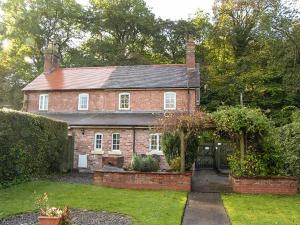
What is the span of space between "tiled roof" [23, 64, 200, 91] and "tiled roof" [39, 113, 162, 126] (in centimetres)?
231

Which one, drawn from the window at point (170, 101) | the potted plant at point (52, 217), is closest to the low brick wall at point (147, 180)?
the potted plant at point (52, 217)

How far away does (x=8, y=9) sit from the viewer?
46.2 meters

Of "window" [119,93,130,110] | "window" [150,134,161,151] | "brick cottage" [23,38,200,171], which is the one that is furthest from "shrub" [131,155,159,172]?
"window" [119,93,130,110]

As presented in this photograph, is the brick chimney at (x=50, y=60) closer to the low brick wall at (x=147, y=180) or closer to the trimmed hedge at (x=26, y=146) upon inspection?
the trimmed hedge at (x=26, y=146)

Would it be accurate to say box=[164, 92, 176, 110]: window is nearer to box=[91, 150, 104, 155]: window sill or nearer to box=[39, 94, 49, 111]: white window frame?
box=[91, 150, 104, 155]: window sill

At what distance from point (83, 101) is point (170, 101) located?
7.08 metres

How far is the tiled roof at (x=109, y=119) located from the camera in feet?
82.6

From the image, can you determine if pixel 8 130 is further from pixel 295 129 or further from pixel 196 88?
pixel 196 88

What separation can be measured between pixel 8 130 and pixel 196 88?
1542 cm

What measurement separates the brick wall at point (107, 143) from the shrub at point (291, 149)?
9.81m

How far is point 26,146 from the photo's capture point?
17.0 meters

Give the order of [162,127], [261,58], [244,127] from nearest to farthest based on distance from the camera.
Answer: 1. [244,127]
2. [162,127]
3. [261,58]

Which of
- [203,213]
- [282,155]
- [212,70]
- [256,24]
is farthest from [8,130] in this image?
[256,24]

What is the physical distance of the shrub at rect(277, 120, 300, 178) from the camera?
1527cm
